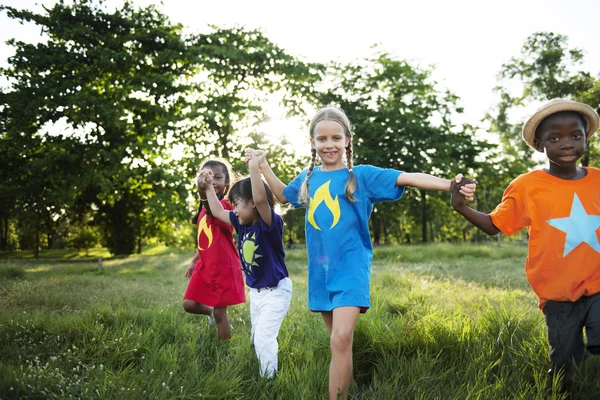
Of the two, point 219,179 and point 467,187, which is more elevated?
point 219,179

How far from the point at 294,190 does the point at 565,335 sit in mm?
2034

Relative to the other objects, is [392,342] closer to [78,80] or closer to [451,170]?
[78,80]

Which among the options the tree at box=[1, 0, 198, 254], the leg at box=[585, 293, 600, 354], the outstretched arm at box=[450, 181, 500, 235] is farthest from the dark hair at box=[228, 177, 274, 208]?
the tree at box=[1, 0, 198, 254]

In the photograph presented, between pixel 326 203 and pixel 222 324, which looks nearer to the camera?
pixel 326 203

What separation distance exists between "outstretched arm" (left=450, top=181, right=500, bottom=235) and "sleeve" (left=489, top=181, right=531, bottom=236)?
43mm

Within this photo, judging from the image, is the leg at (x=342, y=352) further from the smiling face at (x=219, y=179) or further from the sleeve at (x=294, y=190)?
the smiling face at (x=219, y=179)

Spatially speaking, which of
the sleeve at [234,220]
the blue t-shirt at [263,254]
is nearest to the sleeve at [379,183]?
the blue t-shirt at [263,254]

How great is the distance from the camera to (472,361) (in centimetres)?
345

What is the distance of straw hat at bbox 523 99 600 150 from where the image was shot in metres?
2.99

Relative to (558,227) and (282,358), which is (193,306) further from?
(558,227)

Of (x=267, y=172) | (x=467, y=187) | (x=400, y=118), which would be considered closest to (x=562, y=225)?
(x=467, y=187)

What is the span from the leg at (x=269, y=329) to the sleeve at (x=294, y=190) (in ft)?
2.51

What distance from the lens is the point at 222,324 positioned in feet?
14.9

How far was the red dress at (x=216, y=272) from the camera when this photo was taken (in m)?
4.54
